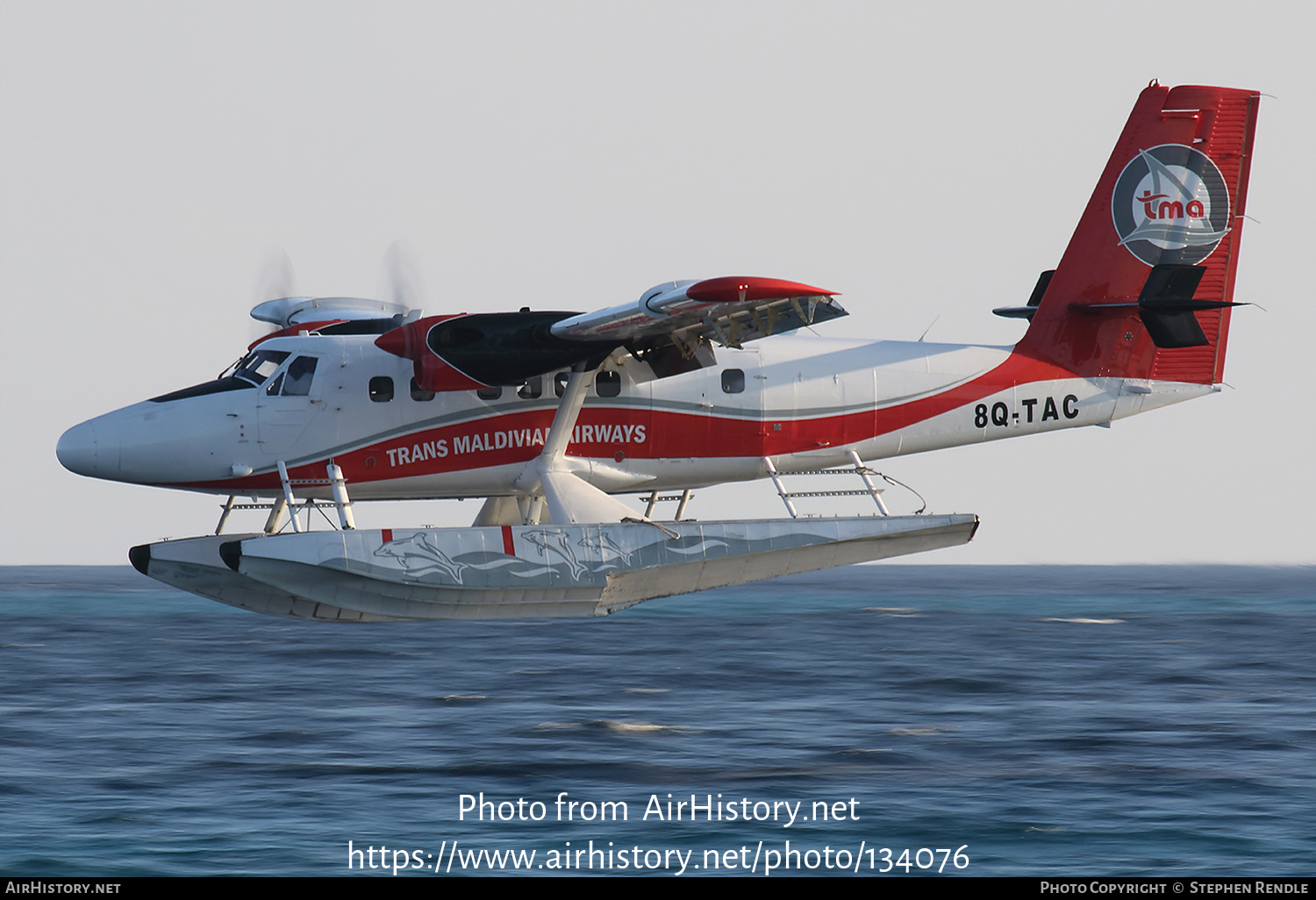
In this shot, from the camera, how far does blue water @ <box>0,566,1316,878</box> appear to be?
10570mm

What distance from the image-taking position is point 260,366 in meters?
16.7

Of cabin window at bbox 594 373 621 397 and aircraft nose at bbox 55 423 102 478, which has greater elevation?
cabin window at bbox 594 373 621 397

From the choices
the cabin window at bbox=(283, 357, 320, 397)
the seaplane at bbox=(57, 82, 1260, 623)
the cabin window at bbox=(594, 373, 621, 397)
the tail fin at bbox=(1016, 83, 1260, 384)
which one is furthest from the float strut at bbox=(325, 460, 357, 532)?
the tail fin at bbox=(1016, 83, 1260, 384)

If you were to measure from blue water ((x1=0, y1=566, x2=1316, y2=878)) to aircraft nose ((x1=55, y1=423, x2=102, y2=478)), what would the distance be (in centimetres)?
296

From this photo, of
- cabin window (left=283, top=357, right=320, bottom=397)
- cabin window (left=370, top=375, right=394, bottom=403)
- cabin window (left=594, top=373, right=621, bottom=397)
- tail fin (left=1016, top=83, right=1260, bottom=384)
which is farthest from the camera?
tail fin (left=1016, top=83, right=1260, bottom=384)

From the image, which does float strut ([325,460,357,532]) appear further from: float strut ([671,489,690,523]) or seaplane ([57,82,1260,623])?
float strut ([671,489,690,523])

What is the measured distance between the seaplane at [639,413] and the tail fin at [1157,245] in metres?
0.03

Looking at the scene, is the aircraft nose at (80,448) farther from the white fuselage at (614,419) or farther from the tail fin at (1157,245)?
the tail fin at (1157,245)

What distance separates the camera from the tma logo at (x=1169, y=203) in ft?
60.1

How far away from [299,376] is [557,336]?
3.27m

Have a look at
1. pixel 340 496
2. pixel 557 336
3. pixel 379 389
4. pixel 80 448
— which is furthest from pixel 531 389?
pixel 80 448

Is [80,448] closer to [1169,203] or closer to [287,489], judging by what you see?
[287,489]

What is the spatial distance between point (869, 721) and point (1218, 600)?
41.5 meters

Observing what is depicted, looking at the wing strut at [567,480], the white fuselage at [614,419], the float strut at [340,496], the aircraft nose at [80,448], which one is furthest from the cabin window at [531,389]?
the aircraft nose at [80,448]
